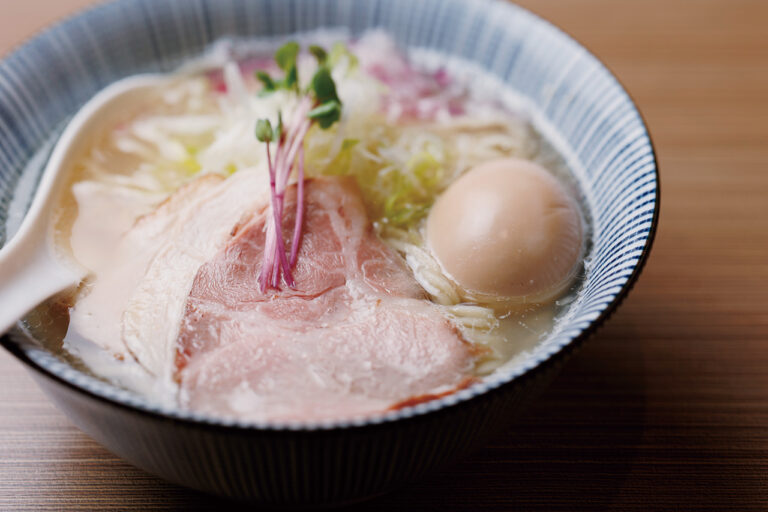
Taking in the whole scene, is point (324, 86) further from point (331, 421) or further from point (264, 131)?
point (331, 421)

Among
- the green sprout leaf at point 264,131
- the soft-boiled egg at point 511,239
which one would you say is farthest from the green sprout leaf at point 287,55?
the soft-boiled egg at point 511,239

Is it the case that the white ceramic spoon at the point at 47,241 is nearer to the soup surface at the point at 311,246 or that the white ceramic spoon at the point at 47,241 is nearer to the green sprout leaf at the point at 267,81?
the soup surface at the point at 311,246

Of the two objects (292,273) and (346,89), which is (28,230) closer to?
(292,273)

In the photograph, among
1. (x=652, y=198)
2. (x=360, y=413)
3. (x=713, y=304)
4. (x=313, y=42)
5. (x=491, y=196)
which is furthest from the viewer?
(x=313, y=42)

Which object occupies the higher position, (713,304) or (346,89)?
(346,89)

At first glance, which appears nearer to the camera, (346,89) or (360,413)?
(360,413)

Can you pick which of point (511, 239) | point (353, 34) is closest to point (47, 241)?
point (511, 239)

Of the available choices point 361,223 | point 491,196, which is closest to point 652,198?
point 491,196
